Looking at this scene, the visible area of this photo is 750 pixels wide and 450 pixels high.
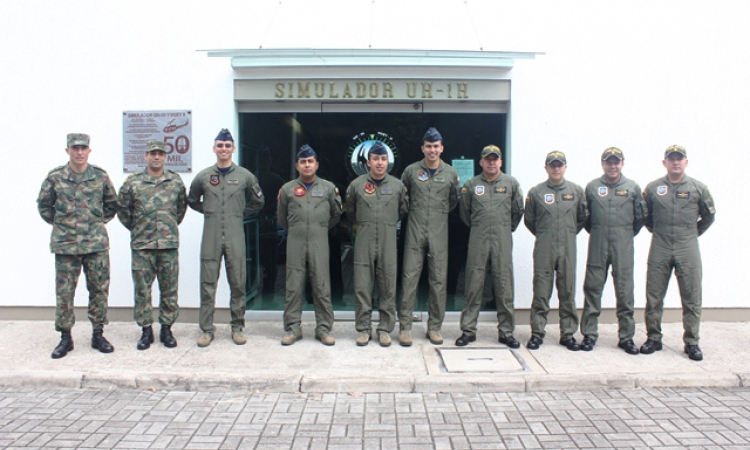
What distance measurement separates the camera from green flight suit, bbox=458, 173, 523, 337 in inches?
215

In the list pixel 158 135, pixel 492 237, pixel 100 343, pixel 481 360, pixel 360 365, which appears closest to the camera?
pixel 360 365

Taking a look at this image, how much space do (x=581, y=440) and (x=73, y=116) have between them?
649 cm

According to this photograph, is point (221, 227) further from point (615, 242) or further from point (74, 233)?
point (615, 242)

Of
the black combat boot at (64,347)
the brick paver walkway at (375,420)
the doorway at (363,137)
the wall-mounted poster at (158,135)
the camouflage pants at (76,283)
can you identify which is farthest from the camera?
the doorway at (363,137)

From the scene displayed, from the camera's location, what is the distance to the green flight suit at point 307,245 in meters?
5.53

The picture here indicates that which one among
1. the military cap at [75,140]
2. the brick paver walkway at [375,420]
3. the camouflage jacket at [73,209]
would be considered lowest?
the brick paver walkway at [375,420]

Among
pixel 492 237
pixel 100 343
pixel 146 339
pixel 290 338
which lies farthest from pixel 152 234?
pixel 492 237

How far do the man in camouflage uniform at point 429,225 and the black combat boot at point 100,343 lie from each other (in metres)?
2.98

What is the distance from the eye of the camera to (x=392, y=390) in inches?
177

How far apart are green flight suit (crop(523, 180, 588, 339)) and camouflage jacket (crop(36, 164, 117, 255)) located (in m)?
4.49

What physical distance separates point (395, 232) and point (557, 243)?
1.68m

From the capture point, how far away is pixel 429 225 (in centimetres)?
552

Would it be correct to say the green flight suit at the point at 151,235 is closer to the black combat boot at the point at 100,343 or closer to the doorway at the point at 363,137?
the black combat boot at the point at 100,343

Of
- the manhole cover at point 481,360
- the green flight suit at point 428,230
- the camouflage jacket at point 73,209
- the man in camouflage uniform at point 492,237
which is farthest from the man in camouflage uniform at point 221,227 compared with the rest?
the man in camouflage uniform at point 492,237
